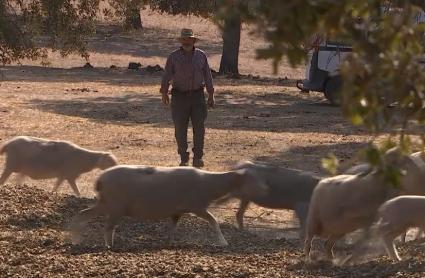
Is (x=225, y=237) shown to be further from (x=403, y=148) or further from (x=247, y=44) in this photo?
(x=247, y=44)

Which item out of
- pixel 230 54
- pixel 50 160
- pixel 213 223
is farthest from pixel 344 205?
pixel 230 54

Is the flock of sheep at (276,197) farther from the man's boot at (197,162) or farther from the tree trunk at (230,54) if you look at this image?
the tree trunk at (230,54)

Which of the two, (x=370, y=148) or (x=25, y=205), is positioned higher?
(x=370, y=148)

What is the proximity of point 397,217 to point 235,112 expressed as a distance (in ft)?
53.3

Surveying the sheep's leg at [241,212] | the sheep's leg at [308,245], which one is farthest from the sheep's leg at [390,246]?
the sheep's leg at [241,212]

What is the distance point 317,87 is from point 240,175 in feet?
53.0

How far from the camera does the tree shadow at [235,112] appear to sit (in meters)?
22.9

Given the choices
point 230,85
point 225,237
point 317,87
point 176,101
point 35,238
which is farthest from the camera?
point 230,85

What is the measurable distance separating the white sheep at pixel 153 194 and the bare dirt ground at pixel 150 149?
0.28 m

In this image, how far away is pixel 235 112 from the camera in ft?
83.9

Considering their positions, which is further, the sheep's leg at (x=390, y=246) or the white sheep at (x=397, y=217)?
the sheep's leg at (x=390, y=246)

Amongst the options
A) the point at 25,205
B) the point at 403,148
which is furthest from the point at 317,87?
the point at 403,148

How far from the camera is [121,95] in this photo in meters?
28.5

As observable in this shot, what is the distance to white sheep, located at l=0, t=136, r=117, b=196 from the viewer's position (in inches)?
551
